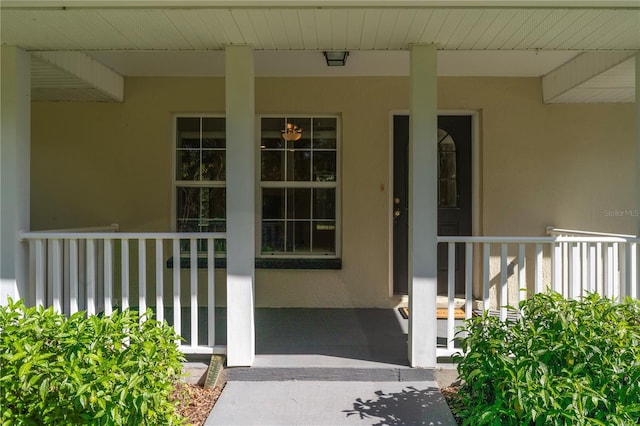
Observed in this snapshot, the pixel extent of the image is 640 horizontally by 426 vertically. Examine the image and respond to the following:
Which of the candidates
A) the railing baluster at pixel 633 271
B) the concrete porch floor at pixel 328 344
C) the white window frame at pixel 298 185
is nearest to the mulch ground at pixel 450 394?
the concrete porch floor at pixel 328 344

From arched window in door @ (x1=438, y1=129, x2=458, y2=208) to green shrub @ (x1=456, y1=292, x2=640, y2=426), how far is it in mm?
2527

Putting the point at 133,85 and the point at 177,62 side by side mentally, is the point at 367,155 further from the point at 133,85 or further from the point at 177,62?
the point at 133,85

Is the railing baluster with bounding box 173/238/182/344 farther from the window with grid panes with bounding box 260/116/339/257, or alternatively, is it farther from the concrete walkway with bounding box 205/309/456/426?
the window with grid panes with bounding box 260/116/339/257

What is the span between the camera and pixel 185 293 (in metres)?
5.11

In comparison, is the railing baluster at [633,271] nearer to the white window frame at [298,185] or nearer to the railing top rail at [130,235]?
the white window frame at [298,185]

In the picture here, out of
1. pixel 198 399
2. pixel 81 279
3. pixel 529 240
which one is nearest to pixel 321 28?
pixel 529 240

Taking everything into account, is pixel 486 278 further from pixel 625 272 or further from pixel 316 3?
pixel 316 3

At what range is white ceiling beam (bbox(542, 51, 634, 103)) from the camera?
149 inches

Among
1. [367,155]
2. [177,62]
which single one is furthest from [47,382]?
[367,155]

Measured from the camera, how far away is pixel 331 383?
3326mm

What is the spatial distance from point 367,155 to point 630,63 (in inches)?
94.0

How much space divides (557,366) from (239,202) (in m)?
2.25

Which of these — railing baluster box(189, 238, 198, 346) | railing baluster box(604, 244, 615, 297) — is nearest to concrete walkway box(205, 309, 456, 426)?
railing baluster box(189, 238, 198, 346)

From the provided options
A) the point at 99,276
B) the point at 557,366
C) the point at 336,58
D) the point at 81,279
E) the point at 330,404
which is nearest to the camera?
the point at 557,366
